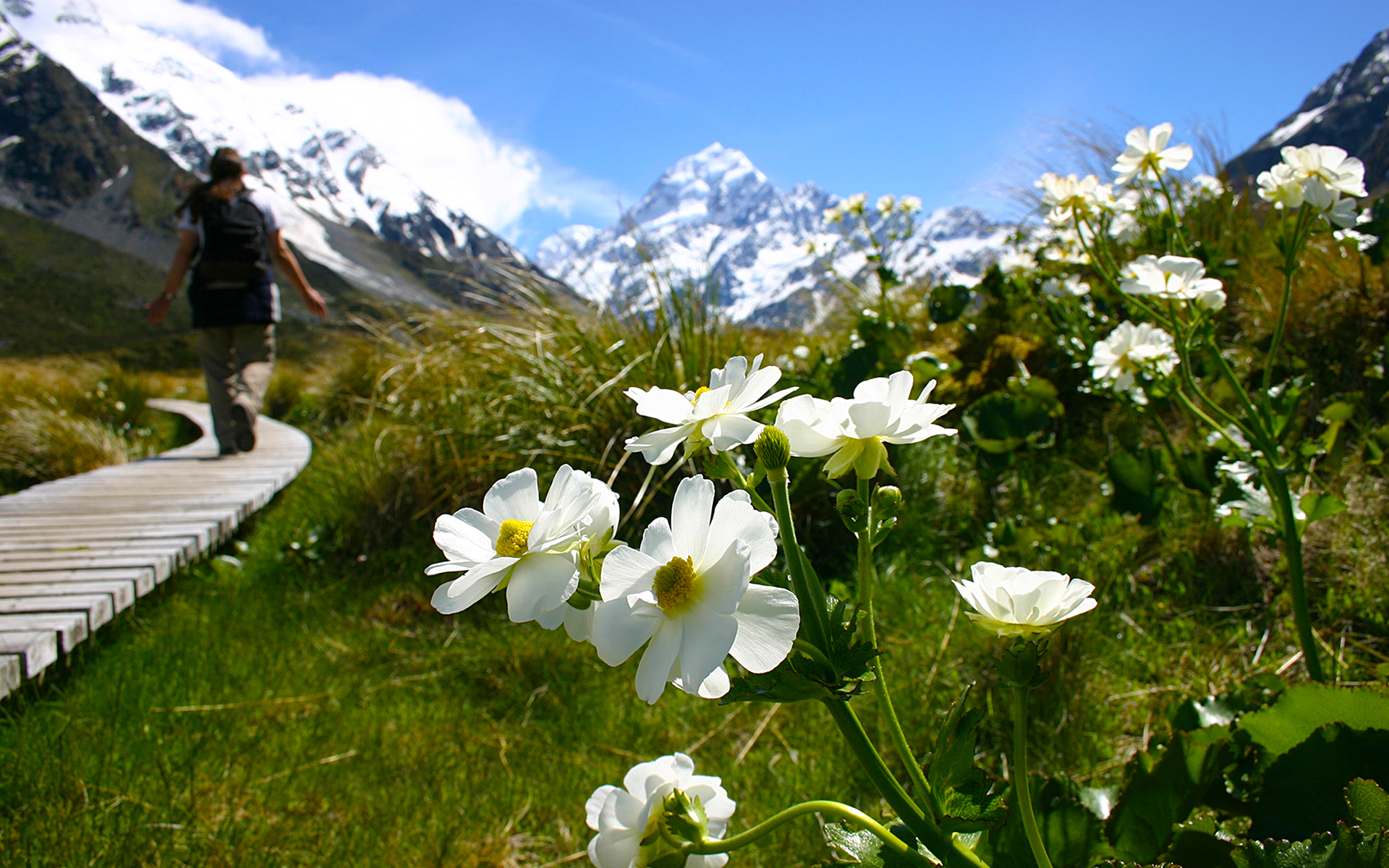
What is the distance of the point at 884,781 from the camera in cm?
52

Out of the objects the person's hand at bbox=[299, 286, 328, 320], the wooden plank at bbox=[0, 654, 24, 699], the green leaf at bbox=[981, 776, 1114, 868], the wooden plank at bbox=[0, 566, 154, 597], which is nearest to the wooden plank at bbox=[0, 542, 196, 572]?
the wooden plank at bbox=[0, 566, 154, 597]

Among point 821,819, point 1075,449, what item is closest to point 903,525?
point 1075,449

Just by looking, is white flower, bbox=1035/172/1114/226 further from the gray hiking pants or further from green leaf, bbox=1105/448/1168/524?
the gray hiking pants

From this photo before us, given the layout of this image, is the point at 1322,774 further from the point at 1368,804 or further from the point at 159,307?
the point at 159,307

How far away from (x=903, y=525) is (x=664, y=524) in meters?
2.07

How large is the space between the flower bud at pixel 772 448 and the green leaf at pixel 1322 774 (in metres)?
0.61

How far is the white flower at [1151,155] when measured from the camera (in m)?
1.48

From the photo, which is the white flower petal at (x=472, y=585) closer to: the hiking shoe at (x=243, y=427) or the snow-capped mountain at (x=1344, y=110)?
the hiking shoe at (x=243, y=427)

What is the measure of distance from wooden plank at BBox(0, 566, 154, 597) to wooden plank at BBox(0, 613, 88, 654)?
0.28 metres

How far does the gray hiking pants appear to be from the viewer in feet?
14.5

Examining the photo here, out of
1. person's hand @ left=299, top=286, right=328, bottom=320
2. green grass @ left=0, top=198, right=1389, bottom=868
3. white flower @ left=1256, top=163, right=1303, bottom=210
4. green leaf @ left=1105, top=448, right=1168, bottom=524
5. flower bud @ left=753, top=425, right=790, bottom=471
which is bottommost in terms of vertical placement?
green grass @ left=0, top=198, right=1389, bottom=868

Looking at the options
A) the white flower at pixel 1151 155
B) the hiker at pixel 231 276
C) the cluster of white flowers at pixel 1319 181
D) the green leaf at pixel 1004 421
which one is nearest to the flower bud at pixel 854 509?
the cluster of white flowers at pixel 1319 181

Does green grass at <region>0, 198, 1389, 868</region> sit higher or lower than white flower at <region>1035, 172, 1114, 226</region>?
lower

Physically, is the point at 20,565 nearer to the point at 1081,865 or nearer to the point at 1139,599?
the point at 1081,865
